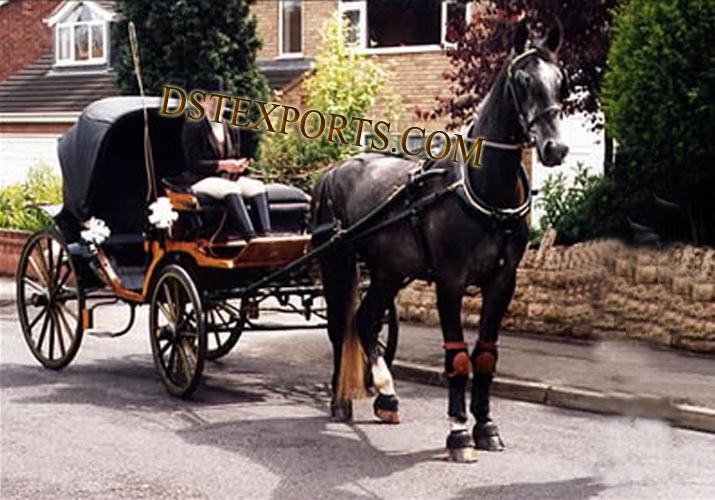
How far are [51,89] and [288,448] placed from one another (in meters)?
23.5

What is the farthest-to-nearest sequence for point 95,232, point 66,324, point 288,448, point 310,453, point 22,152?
point 22,152 → point 66,324 → point 95,232 → point 288,448 → point 310,453

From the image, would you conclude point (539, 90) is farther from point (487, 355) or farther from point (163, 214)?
point (163, 214)

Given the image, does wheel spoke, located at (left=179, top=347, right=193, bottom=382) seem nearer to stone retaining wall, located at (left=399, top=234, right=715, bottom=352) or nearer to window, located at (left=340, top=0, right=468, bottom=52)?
stone retaining wall, located at (left=399, top=234, right=715, bottom=352)

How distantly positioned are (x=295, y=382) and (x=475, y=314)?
306cm

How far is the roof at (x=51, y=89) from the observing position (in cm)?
2845

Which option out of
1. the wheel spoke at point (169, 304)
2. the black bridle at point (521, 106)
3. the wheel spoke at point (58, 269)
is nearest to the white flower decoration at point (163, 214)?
the wheel spoke at point (169, 304)

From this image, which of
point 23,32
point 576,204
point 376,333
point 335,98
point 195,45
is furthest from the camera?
point 23,32

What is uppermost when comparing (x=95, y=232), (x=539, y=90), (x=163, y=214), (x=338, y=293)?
(x=539, y=90)

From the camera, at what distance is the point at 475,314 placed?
43.1 feet

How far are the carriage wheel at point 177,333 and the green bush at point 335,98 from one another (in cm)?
660

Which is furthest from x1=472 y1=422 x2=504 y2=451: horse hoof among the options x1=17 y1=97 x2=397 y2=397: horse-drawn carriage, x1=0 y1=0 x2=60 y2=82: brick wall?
x1=0 y1=0 x2=60 y2=82: brick wall

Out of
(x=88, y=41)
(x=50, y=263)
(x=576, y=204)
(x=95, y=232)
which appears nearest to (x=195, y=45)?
(x=576, y=204)

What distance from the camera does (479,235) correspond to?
791 cm

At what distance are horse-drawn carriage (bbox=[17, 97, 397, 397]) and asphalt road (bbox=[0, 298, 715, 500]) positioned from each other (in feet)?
1.58
